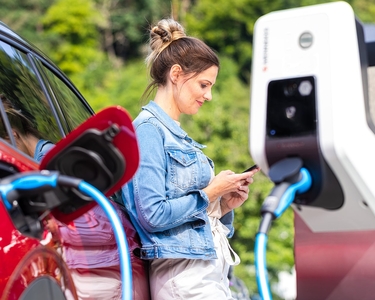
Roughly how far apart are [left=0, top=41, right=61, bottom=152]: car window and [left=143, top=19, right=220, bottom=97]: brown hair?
0.44 m

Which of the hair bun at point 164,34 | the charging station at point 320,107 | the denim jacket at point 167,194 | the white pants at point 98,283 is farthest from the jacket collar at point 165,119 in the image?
the charging station at point 320,107

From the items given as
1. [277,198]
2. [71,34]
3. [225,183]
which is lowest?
[71,34]

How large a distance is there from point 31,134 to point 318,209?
0.87 metres

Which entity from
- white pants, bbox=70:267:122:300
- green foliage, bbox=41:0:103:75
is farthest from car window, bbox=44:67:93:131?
green foliage, bbox=41:0:103:75

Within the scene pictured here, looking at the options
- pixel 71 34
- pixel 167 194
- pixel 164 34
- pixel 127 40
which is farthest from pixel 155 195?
pixel 127 40

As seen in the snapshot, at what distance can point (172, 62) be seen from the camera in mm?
2686

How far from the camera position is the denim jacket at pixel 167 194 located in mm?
2377

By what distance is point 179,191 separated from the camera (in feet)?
8.11

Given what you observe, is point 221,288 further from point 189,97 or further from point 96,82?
point 96,82

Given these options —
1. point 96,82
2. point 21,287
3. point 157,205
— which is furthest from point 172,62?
point 96,82

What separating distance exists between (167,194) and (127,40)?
47734 millimetres

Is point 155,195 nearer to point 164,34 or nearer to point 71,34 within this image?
point 164,34

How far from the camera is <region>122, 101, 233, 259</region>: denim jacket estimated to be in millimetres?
2377

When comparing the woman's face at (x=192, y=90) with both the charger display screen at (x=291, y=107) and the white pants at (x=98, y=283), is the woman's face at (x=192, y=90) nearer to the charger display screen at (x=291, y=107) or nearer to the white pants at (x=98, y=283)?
the white pants at (x=98, y=283)
